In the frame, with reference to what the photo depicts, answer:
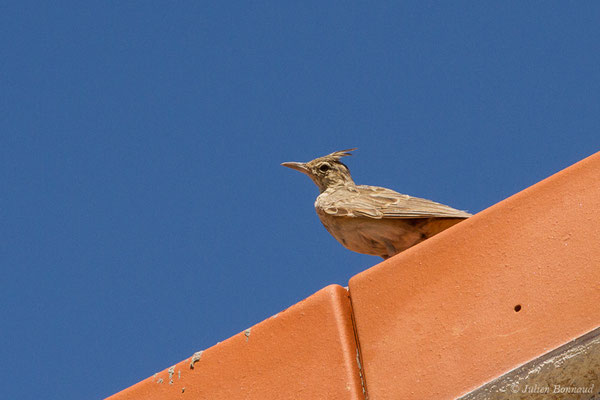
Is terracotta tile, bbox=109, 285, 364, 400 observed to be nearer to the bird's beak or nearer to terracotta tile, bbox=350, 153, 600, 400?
terracotta tile, bbox=350, 153, 600, 400

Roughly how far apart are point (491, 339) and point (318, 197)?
12.2 ft

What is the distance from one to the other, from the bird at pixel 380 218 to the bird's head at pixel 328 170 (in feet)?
2.13

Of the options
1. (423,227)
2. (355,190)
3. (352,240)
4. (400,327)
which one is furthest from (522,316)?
(355,190)

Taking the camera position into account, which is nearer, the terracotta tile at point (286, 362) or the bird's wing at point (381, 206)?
the terracotta tile at point (286, 362)

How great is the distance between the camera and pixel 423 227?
227 inches

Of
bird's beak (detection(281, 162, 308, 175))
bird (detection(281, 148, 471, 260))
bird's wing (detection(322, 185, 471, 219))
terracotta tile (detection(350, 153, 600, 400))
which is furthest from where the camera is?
bird's beak (detection(281, 162, 308, 175))

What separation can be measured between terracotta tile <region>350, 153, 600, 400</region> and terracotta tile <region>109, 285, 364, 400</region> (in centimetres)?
10

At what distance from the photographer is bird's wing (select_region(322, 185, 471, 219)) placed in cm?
561

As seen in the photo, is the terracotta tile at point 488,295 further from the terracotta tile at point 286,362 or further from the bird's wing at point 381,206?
the bird's wing at point 381,206

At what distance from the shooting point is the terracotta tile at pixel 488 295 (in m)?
3.22

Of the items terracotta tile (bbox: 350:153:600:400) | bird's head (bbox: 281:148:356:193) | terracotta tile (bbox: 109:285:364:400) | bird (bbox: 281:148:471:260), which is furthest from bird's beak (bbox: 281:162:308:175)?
terracotta tile (bbox: 350:153:600:400)

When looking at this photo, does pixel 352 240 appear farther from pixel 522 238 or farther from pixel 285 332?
pixel 522 238

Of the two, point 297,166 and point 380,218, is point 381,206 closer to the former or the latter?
point 380,218

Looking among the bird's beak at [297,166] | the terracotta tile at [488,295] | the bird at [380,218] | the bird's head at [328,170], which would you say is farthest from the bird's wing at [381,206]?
the terracotta tile at [488,295]
